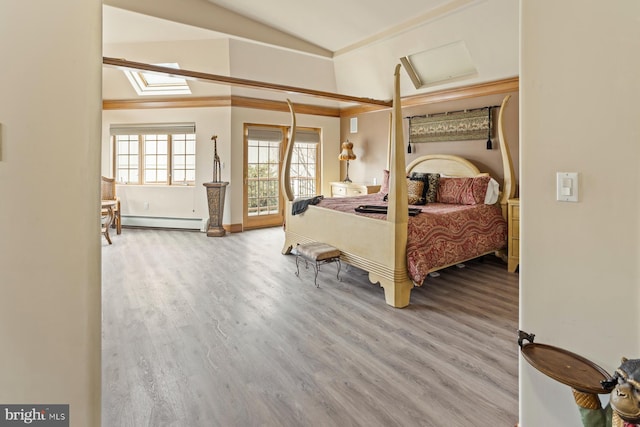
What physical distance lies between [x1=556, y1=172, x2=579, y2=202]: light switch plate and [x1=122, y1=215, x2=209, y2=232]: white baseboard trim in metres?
6.20

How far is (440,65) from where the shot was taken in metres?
5.25

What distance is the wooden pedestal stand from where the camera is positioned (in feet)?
20.7

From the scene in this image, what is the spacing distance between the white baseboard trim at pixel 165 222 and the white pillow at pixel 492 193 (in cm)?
481

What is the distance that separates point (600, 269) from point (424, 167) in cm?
477

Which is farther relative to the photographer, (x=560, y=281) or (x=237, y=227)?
(x=237, y=227)

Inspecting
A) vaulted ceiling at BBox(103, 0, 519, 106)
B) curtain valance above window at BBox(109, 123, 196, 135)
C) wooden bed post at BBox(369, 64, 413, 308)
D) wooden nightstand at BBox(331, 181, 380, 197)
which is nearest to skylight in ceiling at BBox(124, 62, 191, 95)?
curtain valance above window at BBox(109, 123, 196, 135)

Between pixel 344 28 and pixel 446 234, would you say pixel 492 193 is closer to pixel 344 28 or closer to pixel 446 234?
pixel 446 234

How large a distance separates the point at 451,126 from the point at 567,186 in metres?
4.54

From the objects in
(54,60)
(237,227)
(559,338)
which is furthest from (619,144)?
(237,227)

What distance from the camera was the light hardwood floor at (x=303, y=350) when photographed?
1812 millimetres

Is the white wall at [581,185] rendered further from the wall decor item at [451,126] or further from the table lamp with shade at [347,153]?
the table lamp with shade at [347,153]

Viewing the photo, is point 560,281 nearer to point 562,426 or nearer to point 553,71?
point 562,426

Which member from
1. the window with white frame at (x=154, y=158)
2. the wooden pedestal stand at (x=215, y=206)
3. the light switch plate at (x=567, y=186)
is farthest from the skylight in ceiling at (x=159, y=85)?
the light switch plate at (x=567, y=186)

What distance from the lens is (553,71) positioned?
131 centimetres
